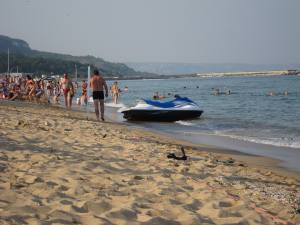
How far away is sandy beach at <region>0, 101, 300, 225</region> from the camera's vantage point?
151 inches

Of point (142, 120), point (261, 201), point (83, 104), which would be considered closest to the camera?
point (261, 201)

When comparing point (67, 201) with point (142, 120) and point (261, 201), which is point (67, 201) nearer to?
point (261, 201)

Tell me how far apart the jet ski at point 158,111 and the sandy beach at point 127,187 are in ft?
30.5

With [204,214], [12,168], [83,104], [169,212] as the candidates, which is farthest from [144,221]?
[83,104]

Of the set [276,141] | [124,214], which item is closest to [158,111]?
[276,141]

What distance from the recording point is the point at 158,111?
56.0ft

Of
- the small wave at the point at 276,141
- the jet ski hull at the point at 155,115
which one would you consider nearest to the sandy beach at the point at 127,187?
the small wave at the point at 276,141

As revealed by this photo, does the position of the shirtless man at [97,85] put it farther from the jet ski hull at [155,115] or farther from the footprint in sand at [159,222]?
the footprint in sand at [159,222]

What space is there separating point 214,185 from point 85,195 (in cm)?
179

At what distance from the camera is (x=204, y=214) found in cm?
412

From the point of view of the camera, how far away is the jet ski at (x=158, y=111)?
16859 millimetres

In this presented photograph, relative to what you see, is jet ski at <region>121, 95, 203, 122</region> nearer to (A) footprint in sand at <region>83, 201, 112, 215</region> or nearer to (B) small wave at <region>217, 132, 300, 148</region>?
(B) small wave at <region>217, 132, 300, 148</region>

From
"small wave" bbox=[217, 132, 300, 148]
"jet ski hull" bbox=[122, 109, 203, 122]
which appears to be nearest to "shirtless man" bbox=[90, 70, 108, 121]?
"jet ski hull" bbox=[122, 109, 203, 122]

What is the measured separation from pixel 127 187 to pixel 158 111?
1232 centimetres
